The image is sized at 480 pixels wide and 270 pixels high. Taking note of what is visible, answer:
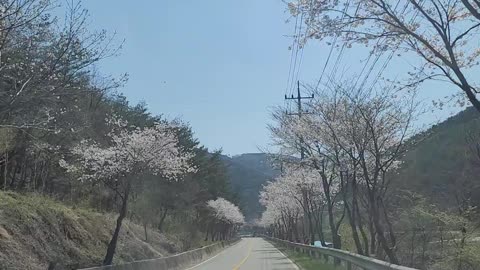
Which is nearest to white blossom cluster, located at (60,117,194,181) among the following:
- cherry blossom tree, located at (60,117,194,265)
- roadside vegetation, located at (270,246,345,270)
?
cherry blossom tree, located at (60,117,194,265)

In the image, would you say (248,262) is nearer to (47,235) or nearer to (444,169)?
(47,235)

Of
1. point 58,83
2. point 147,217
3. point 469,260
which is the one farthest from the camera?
point 147,217

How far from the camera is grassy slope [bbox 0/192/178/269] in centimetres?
2180

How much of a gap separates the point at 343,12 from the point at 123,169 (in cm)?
1671

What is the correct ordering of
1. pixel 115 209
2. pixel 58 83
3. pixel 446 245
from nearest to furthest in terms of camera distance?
pixel 58 83
pixel 446 245
pixel 115 209

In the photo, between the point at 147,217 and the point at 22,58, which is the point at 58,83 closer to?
the point at 22,58

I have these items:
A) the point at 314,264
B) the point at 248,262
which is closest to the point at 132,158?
the point at 314,264

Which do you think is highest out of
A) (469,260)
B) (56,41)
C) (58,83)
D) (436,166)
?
(436,166)

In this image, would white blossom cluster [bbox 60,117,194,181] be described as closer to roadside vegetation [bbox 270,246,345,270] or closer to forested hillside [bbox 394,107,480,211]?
roadside vegetation [bbox 270,246,345,270]

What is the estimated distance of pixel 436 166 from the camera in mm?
44781

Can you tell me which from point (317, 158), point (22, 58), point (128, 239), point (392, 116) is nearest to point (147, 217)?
point (128, 239)

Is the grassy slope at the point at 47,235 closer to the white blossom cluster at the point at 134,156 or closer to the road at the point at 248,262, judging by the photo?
the white blossom cluster at the point at 134,156

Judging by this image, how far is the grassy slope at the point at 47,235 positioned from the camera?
2180 cm

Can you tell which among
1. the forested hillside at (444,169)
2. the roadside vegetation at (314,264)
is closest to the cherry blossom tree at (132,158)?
the roadside vegetation at (314,264)
